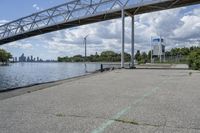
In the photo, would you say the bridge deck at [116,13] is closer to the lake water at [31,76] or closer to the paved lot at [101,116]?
the lake water at [31,76]

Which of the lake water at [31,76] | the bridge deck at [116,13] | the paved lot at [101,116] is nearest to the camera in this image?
the paved lot at [101,116]

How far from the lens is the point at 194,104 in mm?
7211

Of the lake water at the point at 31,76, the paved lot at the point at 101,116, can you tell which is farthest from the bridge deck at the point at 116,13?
the paved lot at the point at 101,116

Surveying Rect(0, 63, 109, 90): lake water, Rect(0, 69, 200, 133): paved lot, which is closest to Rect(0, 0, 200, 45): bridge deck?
Rect(0, 63, 109, 90): lake water

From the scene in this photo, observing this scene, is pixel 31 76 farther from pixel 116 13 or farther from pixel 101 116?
pixel 101 116

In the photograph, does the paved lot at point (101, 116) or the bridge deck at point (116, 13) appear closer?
the paved lot at point (101, 116)

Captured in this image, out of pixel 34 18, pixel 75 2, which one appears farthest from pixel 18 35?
pixel 75 2

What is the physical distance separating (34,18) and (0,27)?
18863 millimetres

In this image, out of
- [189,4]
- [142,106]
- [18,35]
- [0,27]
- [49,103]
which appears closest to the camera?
[142,106]

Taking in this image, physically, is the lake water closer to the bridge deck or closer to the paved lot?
the bridge deck

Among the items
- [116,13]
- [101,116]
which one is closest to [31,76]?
[116,13]

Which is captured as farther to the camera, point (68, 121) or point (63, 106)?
point (63, 106)

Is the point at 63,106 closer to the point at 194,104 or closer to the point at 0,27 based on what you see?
the point at 194,104

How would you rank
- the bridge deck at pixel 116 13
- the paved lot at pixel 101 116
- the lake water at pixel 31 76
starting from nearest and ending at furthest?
the paved lot at pixel 101 116 → the lake water at pixel 31 76 → the bridge deck at pixel 116 13
